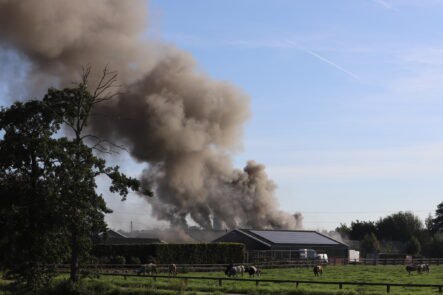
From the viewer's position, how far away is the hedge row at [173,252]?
175 ft

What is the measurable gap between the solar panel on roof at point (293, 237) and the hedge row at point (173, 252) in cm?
1375

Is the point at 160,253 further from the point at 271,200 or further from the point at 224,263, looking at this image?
the point at 271,200

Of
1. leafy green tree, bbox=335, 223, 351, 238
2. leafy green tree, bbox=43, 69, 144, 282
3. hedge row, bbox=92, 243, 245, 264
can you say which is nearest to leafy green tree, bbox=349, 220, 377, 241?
leafy green tree, bbox=335, 223, 351, 238

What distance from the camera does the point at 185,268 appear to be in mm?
47875

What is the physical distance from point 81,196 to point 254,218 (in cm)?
6382

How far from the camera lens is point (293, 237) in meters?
74.3

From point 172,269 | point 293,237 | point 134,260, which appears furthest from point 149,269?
point 293,237

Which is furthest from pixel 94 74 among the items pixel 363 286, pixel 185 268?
pixel 363 286

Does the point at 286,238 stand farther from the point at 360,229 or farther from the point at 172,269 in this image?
the point at 360,229

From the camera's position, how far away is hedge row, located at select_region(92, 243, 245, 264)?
53.2 metres

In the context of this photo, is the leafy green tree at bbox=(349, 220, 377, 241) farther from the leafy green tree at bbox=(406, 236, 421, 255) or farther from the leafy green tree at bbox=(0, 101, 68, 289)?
the leafy green tree at bbox=(0, 101, 68, 289)

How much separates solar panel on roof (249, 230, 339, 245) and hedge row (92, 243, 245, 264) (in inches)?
541

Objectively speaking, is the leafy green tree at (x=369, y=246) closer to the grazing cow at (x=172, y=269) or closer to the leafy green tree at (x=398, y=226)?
the leafy green tree at (x=398, y=226)

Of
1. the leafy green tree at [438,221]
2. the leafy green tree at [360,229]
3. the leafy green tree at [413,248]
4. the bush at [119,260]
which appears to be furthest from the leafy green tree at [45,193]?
the leafy green tree at [438,221]
